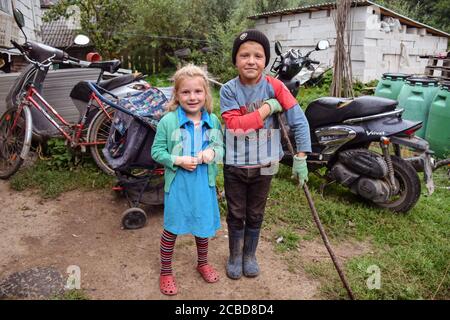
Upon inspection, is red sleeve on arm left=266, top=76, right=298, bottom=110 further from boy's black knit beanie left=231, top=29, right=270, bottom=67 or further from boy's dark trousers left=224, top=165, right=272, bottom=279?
boy's dark trousers left=224, top=165, right=272, bottom=279

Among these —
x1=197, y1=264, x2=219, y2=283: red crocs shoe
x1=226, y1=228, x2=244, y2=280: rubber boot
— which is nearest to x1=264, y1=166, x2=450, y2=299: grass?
x1=226, y1=228, x2=244, y2=280: rubber boot

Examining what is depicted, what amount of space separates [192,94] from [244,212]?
92 centimetres

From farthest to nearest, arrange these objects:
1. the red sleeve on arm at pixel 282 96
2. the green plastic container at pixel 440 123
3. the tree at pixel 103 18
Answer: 1. the tree at pixel 103 18
2. the green plastic container at pixel 440 123
3. the red sleeve on arm at pixel 282 96

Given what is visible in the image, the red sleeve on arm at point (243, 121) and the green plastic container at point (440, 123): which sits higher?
the red sleeve on arm at point (243, 121)

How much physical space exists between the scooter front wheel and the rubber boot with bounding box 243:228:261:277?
1715mm

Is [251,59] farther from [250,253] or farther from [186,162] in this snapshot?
[250,253]

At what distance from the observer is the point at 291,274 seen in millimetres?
2725

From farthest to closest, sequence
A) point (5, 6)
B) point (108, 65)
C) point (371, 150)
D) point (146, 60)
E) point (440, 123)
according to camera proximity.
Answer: point (146, 60)
point (5, 6)
point (440, 123)
point (108, 65)
point (371, 150)

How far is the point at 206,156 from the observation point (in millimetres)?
2277

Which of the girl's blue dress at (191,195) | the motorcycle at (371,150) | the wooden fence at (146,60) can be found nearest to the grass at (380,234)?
the motorcycle at (371,150)

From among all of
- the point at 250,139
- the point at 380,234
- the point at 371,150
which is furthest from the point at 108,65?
the point at 380,234

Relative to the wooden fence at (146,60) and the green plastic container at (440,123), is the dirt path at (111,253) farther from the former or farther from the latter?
the wooden fence at (146,60)

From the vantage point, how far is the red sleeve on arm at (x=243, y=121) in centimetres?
225

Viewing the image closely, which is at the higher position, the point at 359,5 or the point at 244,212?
the point at 359,5
